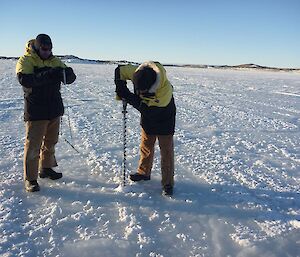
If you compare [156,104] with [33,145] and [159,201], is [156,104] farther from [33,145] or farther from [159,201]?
[33,145]

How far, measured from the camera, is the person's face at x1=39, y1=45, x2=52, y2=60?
4332mm

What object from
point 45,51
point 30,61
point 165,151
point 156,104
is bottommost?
point 165,151

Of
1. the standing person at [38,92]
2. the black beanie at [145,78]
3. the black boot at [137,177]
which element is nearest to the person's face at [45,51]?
the standing person at [38,92]

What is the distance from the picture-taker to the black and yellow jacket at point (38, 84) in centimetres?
428

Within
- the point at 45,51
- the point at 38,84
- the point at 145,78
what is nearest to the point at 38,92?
the point at 38,84

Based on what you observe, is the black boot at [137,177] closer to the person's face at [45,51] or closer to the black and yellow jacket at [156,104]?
the black and yellow jacket at [156,104]

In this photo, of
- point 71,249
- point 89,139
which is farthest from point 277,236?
point 89,139

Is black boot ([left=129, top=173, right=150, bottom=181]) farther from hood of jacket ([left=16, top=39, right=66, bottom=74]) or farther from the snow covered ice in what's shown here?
hood of jacket ([left=16, top=39, right=66, bottom=74])

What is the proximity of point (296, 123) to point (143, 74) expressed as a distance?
6.70 meters

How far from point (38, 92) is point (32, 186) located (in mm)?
1203

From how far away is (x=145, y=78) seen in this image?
13.5 feet

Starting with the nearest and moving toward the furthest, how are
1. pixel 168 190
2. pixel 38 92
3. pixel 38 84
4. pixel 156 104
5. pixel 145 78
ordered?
pixel 145 78 < pixel 38 84 < pixel 156 104 < pixel 38 92 < pixel 168 190

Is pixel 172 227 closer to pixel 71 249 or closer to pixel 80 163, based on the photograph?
pixel 71 249

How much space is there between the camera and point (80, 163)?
5754 mm
